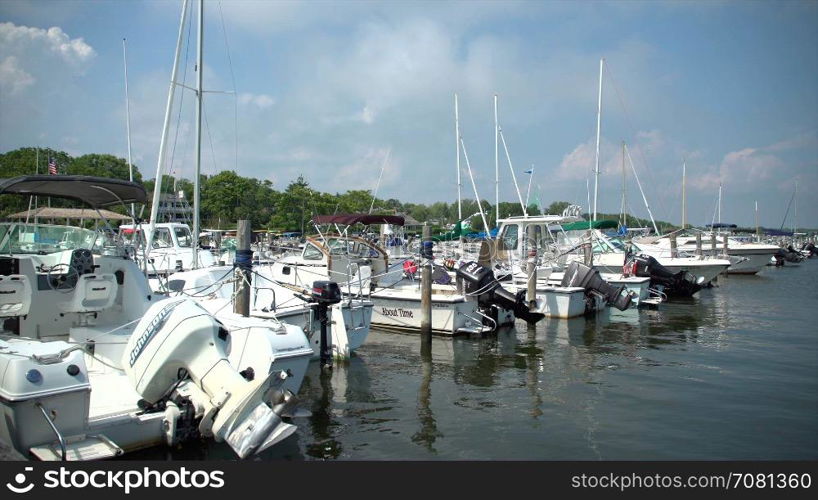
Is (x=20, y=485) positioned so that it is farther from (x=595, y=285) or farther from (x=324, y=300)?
(x=595, y=285)

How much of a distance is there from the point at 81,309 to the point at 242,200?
66.6m

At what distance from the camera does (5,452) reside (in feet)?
16.4

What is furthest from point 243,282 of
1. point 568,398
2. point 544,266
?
point 544,266

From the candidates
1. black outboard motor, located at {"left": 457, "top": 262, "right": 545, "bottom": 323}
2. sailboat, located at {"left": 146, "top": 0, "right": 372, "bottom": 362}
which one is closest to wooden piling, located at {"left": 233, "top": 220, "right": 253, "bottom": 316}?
sailboat, located at {"left": 146, "top": 0, "right": 372, "bottom": 362}

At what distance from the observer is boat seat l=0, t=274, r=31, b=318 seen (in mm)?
7469

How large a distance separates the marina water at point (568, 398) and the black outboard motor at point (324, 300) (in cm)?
39

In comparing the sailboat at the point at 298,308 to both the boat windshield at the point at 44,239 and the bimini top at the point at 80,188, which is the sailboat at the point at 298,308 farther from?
the bimini top at the point at 80,188

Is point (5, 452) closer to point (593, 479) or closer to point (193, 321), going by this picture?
point (193, 321)

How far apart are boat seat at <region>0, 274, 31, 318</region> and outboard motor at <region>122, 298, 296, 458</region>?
6.89 feet

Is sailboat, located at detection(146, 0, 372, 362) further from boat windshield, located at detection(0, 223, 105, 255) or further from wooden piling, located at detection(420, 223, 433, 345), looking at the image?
wooden piling, located at detection(420, 223, 433, 345)

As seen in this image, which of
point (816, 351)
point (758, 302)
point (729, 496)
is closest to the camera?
point (729, 496)

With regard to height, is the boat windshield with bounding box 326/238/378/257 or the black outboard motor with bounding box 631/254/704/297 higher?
the boat windshield with bounding box 326/238/378/257

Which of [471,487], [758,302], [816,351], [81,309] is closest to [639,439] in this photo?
[471,487]

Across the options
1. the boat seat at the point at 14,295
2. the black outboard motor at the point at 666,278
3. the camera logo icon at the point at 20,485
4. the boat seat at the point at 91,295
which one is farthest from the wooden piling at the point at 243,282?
the black outboard motor at the point at 666,278
